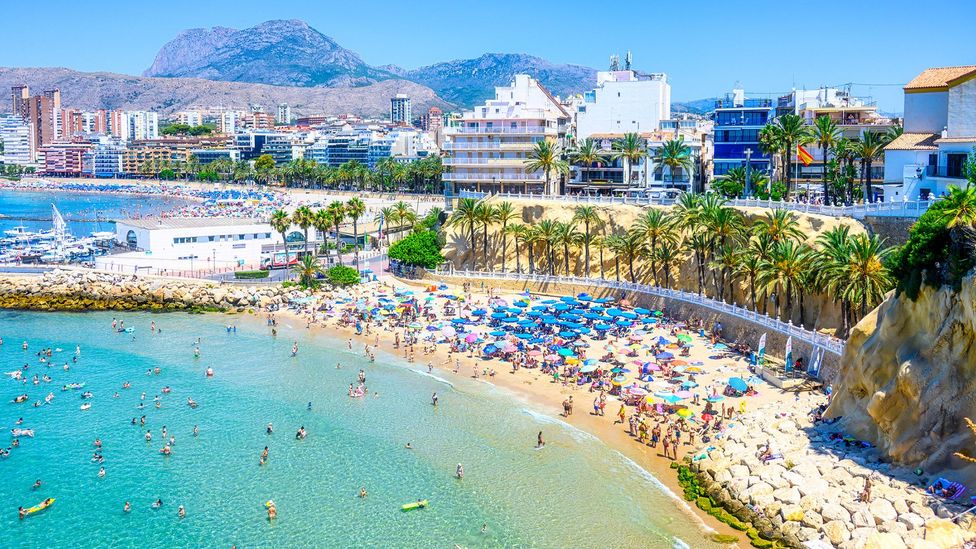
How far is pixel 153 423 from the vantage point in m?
39.2

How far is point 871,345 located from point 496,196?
45436 millimetres

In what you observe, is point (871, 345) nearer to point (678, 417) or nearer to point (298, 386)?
point (678, 417)

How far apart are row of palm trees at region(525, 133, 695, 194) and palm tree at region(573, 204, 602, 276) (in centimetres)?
1016

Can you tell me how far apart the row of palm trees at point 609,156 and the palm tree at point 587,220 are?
1016 cm

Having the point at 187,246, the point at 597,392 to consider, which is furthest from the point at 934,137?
the point at 187,246

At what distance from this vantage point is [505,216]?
6612 cm

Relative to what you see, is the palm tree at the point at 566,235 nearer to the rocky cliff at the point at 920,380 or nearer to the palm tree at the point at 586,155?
the palm tree at the point at 586,155

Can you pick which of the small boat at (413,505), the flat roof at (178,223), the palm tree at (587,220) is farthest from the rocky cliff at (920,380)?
the flat roof at (178,223)

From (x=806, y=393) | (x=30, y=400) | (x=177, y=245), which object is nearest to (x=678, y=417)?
(x=806, y=393)

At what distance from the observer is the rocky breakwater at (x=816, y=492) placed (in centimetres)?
2484

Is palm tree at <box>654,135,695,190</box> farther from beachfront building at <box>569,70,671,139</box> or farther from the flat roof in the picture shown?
the flat roof

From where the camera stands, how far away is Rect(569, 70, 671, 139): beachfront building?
3610 inches

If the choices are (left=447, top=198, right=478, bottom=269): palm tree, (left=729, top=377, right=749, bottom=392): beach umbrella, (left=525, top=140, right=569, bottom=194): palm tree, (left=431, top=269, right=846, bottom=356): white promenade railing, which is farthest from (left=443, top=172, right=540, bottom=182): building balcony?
(left=729, top=377, right=749, bottom=392): beach umbrella

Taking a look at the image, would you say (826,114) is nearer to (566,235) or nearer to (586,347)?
(566,235)
